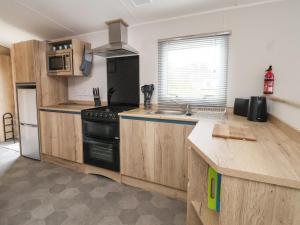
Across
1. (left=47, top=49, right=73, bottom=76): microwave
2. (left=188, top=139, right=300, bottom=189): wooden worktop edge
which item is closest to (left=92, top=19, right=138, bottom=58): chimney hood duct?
(left=47, top=49, right=73, bottom=76): microwave

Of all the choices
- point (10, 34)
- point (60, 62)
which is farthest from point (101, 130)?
point (10, 34)

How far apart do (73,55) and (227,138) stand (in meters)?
2.63

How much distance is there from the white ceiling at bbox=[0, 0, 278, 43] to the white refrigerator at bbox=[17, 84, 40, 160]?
1.05 metres

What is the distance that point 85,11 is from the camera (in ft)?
7.91

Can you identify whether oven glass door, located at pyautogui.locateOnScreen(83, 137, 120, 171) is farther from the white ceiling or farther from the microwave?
the white ceiling

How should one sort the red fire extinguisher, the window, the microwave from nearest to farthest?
1. the red fire extinguisher
2. the window
3. the microwave

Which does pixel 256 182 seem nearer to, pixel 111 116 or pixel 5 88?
pixel 111 116

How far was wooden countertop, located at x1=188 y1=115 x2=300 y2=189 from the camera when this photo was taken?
704 mm

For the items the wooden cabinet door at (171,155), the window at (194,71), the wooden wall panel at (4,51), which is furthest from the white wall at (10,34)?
the wooden cabinet door at (171,155)

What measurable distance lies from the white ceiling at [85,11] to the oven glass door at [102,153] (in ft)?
5.62

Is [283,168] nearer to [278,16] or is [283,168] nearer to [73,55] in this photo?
[278,16]

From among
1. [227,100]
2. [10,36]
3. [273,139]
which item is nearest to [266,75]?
[227,100]

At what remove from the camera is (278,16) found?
188 centimetres

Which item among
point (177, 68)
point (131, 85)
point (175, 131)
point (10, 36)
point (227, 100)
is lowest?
point (175, 131)
